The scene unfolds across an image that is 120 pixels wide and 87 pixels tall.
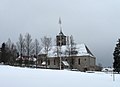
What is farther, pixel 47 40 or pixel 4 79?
pixel 47 40

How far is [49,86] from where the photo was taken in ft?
58.7

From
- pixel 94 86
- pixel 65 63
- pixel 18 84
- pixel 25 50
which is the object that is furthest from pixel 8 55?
pixel 18 84

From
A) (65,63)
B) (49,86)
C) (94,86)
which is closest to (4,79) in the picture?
(49,86)

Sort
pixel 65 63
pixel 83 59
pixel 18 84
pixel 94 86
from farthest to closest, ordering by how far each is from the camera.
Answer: pixel 83 59 < pixel 65 63 < pixel 94 86 < pixel 18 84

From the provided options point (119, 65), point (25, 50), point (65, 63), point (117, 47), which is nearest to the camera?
point (119, 65)

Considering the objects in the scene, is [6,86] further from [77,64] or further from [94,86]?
[77,64]

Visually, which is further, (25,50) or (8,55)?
(8,55)

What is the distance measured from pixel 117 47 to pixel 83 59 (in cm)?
6016

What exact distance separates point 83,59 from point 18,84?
317 feet

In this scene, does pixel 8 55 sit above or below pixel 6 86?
above

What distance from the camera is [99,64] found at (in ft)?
354

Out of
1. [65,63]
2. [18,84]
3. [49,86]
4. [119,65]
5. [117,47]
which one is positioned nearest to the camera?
[18,84]

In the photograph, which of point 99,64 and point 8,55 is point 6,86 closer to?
point 8,55

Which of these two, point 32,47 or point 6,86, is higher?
point 32,47
